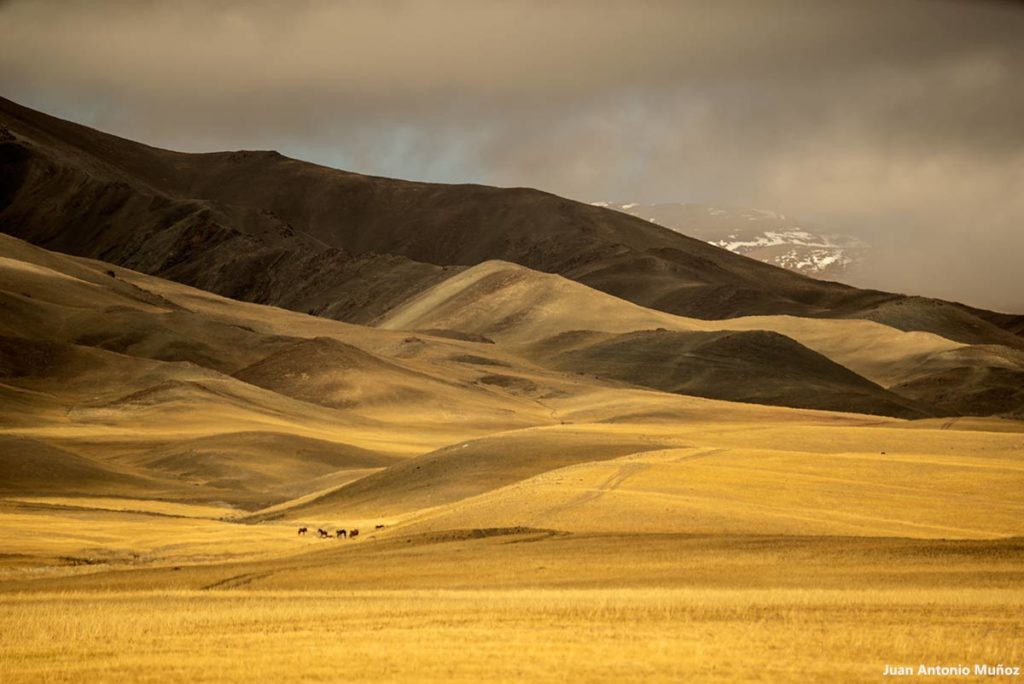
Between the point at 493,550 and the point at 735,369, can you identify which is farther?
the point at 735,369

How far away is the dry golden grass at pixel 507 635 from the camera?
24.1m

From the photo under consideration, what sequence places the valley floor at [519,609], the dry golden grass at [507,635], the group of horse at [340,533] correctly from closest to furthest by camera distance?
the dry golden grass at [507,635], the valley floor at [519,609], the group of horse at [340,533]

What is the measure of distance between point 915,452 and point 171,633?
53.3m

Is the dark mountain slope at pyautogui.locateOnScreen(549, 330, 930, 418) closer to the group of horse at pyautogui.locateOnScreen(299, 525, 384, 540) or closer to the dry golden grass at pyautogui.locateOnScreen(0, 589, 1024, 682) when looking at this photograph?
the group of horse at pyautogui.locateOnScreen(299, 525, 384, 540)

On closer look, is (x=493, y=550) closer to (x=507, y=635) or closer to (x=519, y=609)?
(x=519, y=609)

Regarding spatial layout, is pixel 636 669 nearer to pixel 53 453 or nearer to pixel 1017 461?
pixel 1017 461

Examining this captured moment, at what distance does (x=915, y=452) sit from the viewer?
246 ft

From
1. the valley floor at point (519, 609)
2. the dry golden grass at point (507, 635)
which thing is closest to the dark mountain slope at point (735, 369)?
the valley floor at point (519, 609)

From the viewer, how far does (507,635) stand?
28.6 meters

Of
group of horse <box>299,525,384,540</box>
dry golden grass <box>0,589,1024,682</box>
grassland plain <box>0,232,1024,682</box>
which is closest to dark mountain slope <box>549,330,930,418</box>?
grassland plain <box>0,232,1024,682</box>

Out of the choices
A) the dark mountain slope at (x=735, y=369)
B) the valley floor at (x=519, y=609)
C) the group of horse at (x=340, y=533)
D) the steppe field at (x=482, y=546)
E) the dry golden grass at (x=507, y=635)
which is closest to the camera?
the dry golden grass at (x=507, y=635)

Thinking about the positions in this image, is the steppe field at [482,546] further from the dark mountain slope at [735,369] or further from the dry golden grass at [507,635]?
the dark mountain slope at [735,369]

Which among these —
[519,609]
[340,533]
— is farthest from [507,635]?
[340,533]

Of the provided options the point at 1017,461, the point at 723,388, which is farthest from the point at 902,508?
the point at 723,388
